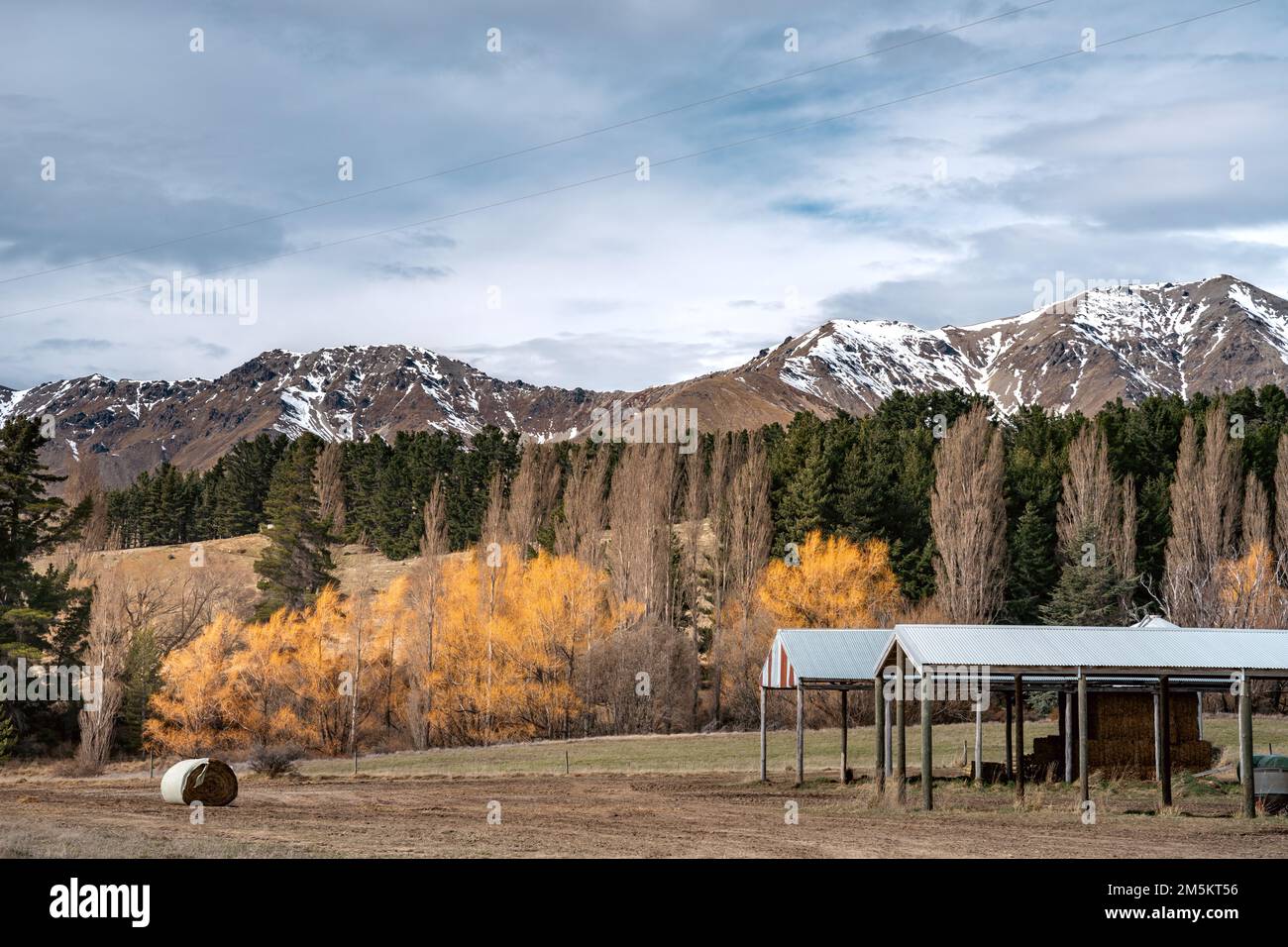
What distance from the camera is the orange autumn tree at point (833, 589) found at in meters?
61.1

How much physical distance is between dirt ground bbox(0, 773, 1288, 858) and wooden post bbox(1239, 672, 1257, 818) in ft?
1.42

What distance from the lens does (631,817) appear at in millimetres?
24812

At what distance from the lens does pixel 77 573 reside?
68.3 meters

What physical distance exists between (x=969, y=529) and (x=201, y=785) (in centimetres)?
4370

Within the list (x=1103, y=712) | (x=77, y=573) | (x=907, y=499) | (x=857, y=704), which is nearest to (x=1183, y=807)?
(x=1103, y=712)

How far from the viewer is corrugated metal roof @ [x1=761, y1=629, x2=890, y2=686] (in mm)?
32375

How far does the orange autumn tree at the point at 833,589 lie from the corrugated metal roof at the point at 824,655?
26404mm

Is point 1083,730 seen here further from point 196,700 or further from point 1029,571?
point 196,700

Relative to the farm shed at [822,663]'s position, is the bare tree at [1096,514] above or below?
above

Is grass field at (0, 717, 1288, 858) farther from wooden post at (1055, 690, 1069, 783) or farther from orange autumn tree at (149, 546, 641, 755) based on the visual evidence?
orange autumn tree at (149, 546, 641, 755)

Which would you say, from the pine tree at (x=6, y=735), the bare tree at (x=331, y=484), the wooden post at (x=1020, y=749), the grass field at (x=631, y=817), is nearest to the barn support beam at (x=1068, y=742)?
the grass field at (x=631, y=817)

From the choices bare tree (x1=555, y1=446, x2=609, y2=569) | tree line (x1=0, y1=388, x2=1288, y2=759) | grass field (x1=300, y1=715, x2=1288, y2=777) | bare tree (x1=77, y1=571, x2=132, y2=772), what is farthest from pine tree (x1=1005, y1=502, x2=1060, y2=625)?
bare tree (x1=77, y1=571, x2=132, y2=772)

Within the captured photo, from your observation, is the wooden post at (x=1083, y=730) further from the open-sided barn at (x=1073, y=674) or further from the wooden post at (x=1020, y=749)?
the wooden post at (x=1020, y=749)
